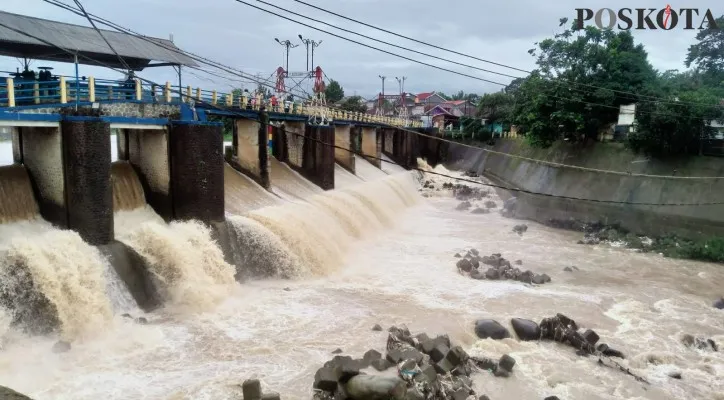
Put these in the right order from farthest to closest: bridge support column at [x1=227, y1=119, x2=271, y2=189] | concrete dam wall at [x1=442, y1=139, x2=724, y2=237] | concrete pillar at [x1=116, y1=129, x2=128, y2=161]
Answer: bridge support column at [x1=227, y1=119, x2=271, y2=189]
concrete dam wall at [x1=442, y1=139, x2=724, y2=237]
concrete pillar at [x1=116, y1=129, x2=128, y2=161]

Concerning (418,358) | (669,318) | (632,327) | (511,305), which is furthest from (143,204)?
(669,318)

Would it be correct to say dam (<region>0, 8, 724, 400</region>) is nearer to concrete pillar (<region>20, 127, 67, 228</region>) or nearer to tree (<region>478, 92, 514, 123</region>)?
concrete pillar (<region>20, 127, 67, 228</region>)

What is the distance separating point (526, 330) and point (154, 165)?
11.3 m

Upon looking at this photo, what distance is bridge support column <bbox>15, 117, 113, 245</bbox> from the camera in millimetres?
12367

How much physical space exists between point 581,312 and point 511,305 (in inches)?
70.0

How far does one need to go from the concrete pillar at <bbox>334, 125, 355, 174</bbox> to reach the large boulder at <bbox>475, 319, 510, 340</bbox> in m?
21.6

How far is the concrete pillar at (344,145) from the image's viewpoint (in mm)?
33188

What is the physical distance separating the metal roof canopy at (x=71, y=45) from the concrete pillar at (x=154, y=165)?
261 centimetres

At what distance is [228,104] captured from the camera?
75.5ft

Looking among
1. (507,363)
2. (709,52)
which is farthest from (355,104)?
(507,363)

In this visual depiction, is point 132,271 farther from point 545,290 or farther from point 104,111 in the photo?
point 545,290

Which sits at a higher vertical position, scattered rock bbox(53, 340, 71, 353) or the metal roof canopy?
the metal roof canopy

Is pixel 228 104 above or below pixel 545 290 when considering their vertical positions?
above

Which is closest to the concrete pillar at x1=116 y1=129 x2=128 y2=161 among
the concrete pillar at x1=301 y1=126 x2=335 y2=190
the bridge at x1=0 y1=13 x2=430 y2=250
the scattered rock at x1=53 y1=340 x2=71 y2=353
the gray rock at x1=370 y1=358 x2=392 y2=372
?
the bridge at x1=0 y1=13 x2=430 y2=250
